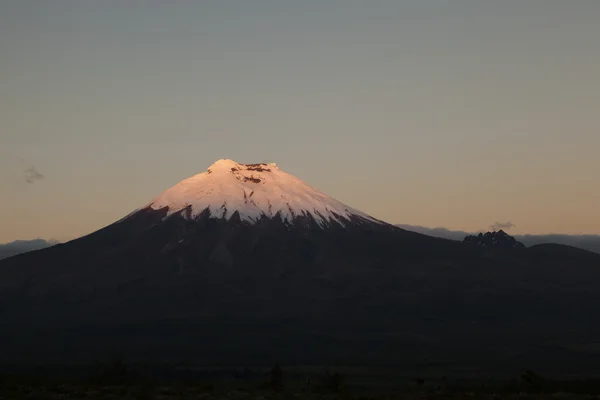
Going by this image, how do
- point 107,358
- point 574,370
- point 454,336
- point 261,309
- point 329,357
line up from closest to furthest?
point 574,370, point 107,358, point 329,357, point 454,336, point 261,309

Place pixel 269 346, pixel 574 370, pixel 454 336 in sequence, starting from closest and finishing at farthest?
1. pixel 574 370
2. pixel 269 346
3. pixel 454 336

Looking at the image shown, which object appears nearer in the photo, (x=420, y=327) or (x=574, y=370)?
(x=574, y=370)

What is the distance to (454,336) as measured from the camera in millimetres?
169750

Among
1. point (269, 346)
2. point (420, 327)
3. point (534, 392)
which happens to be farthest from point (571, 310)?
point (534, 392)

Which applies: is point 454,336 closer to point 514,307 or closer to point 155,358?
point 514,307

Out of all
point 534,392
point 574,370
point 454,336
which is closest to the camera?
point 534,392

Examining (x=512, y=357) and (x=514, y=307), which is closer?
(x=512, y=357)

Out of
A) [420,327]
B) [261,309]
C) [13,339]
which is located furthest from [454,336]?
[13,339]

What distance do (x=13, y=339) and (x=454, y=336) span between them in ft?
240

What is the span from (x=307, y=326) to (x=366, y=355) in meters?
31.2

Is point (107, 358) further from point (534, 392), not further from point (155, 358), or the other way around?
point (534, 392)

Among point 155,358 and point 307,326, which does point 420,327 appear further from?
point 155,358

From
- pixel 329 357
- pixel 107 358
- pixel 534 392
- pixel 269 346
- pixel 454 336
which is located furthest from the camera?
pixel 454 336

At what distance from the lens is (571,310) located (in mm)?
195250
